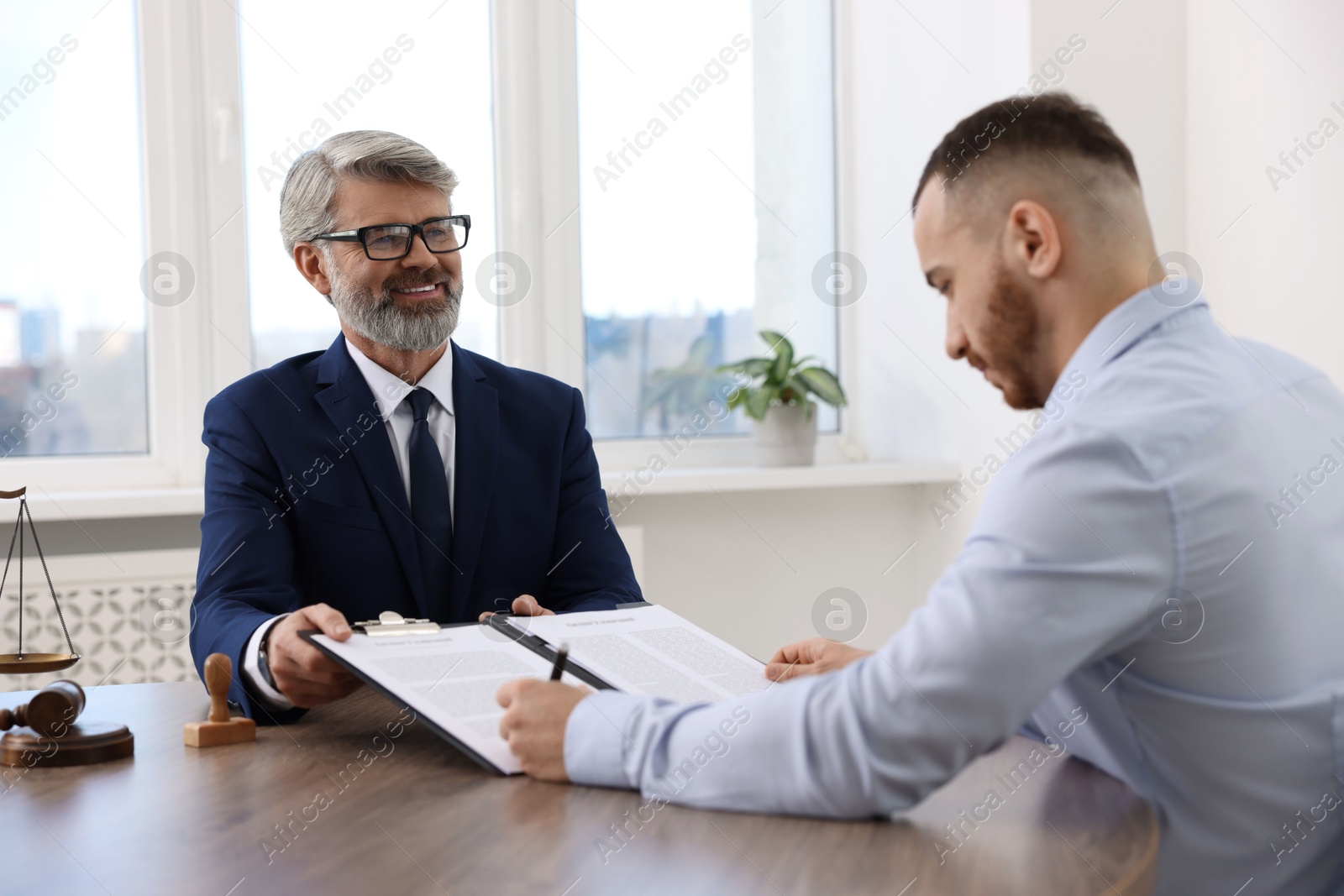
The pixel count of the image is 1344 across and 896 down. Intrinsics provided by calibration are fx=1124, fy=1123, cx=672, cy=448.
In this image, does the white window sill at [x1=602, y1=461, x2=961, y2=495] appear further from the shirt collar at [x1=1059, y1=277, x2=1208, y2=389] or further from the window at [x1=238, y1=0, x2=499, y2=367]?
the shirt collar at [x1=1059, y1=277, x2=1208, y2=389]

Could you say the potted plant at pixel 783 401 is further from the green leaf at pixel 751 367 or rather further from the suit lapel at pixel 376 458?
the suit lapel at pixel 376 458

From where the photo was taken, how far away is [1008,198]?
1112mm

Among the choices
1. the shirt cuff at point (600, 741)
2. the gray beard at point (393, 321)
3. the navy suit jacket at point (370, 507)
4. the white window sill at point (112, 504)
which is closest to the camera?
the shirt cuff at point (600, 741)

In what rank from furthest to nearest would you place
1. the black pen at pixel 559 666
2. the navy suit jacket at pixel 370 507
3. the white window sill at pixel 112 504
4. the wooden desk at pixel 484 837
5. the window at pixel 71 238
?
1. the window at pixel 71 238
2. the white window sill at pixel 112 504
3. the navy suit jacket at pixel 370 507
4. the black pen at pixel 559 666
5. the wooden desk at pixel 484 837

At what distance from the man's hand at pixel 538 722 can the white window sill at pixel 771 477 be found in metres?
1.97

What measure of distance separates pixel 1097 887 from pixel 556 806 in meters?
0.42

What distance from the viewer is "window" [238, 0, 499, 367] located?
3076mm

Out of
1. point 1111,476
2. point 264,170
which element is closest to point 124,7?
point 264,170

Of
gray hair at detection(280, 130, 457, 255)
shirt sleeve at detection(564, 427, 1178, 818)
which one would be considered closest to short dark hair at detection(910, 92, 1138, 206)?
shirt sleeve at detection(564, 427, 1178, 818)

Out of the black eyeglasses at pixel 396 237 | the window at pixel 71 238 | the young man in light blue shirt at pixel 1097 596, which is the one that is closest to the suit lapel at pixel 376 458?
the black eyeglasses at pixel 396 237

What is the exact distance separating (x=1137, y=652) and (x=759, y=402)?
2.33 meters

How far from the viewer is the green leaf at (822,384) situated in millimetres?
3262

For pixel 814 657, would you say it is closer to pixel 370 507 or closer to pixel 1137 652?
pixel 1137 652

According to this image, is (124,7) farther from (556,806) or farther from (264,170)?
(556,806)
